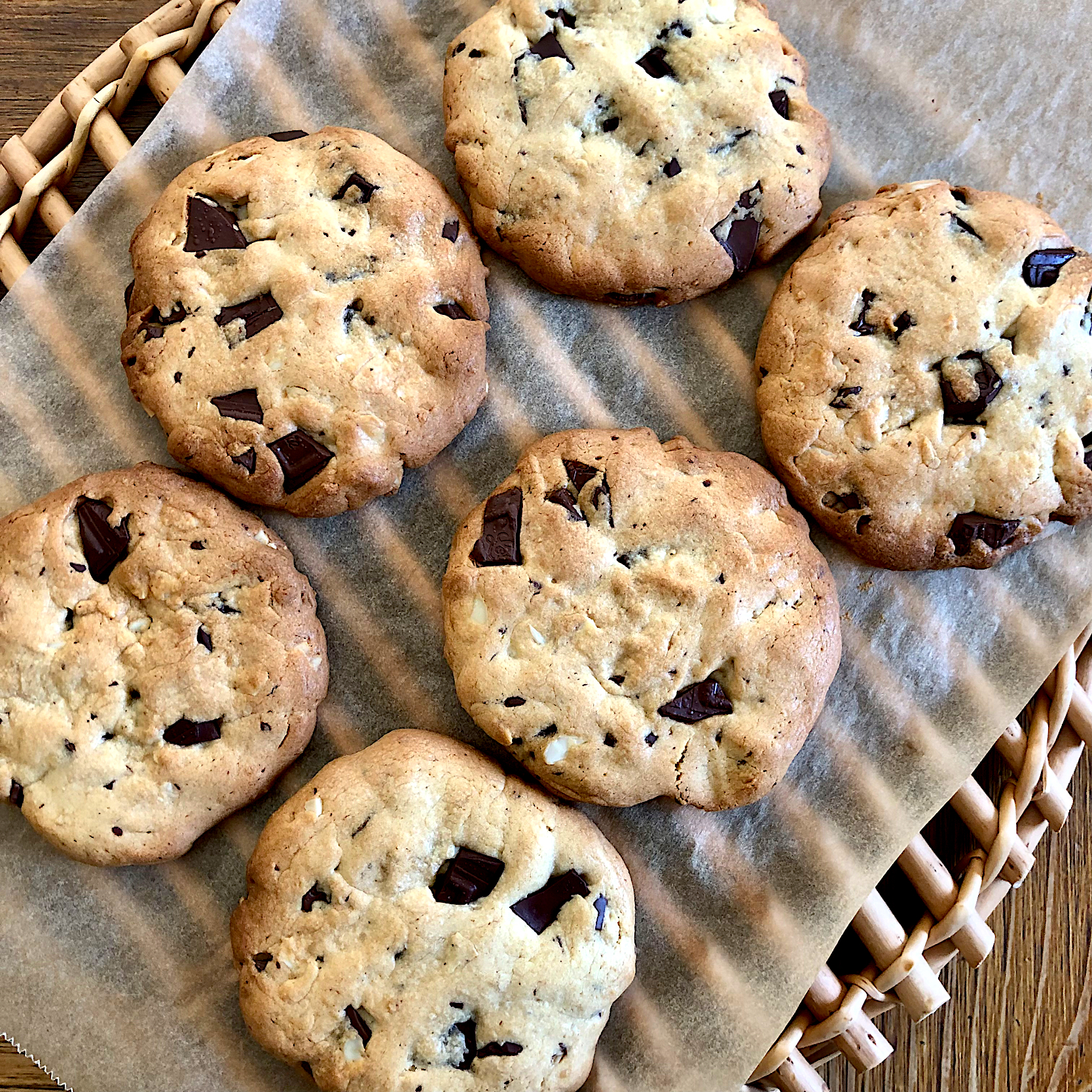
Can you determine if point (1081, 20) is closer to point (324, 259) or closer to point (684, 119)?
point (684, 119)

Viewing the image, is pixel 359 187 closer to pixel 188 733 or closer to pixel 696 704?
pixel 188 733

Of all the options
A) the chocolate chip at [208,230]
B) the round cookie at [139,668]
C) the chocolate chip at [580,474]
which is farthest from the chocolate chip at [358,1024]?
the chocolate chip at [208,230]

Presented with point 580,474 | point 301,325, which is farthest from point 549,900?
point 301,325

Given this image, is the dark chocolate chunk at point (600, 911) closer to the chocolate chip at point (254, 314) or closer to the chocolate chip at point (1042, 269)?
the chocolate chip at point (254, 314)

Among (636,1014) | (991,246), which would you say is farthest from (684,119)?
(636,1014)

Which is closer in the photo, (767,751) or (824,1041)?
(767,751)
